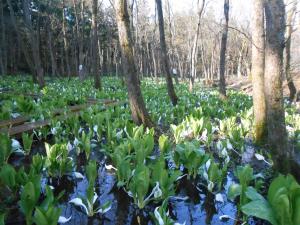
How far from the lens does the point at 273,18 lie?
11.8 ft

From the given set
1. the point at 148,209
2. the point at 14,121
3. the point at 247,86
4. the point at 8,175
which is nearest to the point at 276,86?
the point at 148,209

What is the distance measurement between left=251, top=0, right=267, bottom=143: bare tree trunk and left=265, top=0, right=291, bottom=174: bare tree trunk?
5.74 ft

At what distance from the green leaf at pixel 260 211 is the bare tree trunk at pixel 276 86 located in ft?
5.65

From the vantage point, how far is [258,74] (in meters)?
6.28

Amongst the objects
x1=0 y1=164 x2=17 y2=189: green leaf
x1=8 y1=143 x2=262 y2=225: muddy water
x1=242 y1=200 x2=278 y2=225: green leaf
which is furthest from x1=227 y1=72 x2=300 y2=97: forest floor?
x1=0 y1=164 x2=17 y2=189: green leaf

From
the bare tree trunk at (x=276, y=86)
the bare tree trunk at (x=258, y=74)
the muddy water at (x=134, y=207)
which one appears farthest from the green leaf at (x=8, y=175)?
the bare tree trunk at (x=258, y=74)

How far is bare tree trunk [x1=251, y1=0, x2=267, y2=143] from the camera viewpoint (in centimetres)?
582

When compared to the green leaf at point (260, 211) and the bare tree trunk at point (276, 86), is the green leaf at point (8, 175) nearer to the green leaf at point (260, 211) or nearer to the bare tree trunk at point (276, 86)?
the green leaf at point (260, 211)

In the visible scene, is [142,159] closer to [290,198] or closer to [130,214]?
[130,214]

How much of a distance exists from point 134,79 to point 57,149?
295cm

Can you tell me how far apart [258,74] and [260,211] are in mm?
4537

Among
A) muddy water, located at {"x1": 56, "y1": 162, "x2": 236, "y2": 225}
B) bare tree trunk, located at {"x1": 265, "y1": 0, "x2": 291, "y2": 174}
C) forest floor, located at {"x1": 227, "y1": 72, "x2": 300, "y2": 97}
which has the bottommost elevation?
muddy water, located at {"x1": 56, "y1": 162, "x2": 236, "y2": 225}

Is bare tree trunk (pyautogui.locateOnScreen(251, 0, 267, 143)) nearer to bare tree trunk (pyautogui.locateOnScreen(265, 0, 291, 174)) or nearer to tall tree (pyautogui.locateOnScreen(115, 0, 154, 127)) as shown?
bare tree trunk (pyautogui.locateOnScreen(265, 0, 291, 174))

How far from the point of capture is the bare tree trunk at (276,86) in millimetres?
3590
